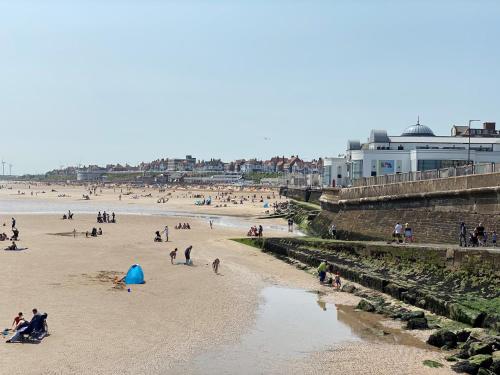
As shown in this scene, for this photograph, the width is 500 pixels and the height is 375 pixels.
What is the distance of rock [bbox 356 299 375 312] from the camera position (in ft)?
73.6

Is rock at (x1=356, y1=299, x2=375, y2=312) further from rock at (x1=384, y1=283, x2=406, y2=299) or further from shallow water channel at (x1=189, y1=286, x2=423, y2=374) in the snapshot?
rock at (x1=384, y1=283, x2=406, y2=299)

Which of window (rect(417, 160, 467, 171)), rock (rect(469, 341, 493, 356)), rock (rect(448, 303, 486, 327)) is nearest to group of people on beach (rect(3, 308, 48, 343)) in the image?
rock (rect(469, 341, 493, 356))

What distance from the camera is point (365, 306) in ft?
74.3

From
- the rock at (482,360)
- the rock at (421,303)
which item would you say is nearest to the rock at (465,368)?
the rock at (482,360)

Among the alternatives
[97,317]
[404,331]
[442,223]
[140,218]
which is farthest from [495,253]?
[140,218]

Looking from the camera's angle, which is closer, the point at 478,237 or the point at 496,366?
the point at 496,366

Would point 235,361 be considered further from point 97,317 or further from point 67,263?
point 67,263

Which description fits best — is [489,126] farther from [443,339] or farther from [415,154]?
[443,339]

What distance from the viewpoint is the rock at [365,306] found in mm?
22422

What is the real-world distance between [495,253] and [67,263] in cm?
2255

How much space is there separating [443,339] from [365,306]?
17.1 feet

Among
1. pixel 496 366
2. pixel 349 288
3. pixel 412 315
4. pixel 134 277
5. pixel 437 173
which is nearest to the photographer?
pixel 496 366

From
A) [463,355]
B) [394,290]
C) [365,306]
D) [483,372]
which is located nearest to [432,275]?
[394,290]

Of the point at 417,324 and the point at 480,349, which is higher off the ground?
the point at 480,349
